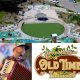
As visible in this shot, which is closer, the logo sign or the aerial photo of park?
the logo sign

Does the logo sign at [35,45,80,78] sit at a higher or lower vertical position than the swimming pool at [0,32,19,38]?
higher

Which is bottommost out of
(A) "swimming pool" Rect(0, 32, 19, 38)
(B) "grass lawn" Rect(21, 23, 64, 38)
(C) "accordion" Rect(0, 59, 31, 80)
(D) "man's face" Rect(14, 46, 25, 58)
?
(B) "grass lawn" Rect(21, 23, 64, 38)

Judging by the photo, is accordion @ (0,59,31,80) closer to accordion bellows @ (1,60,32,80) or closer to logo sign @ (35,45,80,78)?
accordion bellows @ (1,60,32,80)

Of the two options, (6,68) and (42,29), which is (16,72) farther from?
(42,29)

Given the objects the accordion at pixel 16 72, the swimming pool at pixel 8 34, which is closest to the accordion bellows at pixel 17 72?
the accordion at pixel 16 72

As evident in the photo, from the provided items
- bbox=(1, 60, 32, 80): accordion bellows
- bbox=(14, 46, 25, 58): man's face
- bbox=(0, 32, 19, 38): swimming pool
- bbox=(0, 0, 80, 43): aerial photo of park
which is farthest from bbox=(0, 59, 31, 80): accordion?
bbox=(0, 32, 19, 38): swimming pool

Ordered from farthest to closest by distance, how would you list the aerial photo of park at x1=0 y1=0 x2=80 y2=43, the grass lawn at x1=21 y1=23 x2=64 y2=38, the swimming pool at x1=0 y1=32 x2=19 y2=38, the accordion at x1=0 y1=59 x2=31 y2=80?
1. the grass lawn at x1=21 y1=23 x2=64 y2=38
2. the aerial photo of park at x1=0 y1=0 x2=80 y2=43
3. the swimming pool at x1=0 y1=32 x2=19 y2=38
4. the accordion at x1=0 y1=59 x2=31 y2=80

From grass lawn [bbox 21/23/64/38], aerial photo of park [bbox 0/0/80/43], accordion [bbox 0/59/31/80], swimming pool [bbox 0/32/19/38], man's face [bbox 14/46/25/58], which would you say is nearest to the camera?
accordion [bbox 0/59/31/80]
